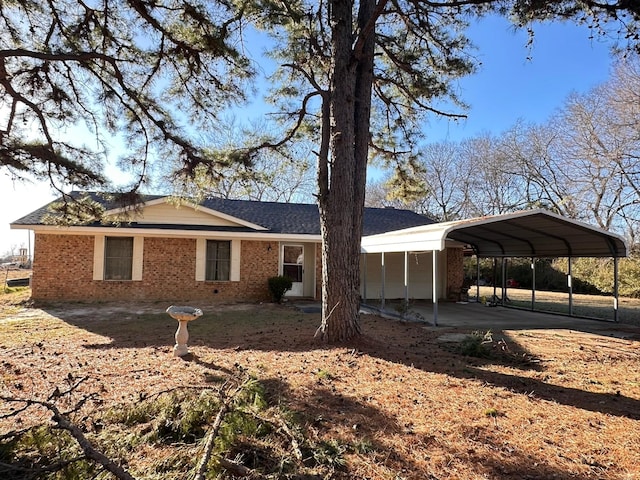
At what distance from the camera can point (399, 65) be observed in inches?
304

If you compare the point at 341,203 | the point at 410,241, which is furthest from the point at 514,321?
the point at 341,203

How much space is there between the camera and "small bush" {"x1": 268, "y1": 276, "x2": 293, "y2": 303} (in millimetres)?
13711

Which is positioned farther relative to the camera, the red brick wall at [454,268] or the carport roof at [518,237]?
the red brick wall at [454,268]

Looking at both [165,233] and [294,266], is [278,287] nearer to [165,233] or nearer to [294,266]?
[294,266]

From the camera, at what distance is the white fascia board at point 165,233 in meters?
12.2

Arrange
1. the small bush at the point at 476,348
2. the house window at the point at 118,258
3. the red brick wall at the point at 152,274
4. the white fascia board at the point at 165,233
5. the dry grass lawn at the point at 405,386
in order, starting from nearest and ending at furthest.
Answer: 1. the dry grass lawn at the point at 405,386
2. the small bush at the point at 476,348
3. the white fascia board at the point at 165,233
4. the red brick wall at the point at 152,274
5. the house window at the point at 118,258

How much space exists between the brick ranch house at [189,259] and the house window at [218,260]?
3cm

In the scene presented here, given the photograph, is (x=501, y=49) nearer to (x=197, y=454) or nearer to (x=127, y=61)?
(x=127, y=61)

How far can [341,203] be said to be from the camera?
6.53 metres

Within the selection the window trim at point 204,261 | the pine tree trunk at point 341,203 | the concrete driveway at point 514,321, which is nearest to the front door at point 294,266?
the window trim at point 204,261

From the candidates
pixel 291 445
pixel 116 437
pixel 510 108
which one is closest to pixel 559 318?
pixel 291 445

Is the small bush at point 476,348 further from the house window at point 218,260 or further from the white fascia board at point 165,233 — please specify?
the house window at point 218,260

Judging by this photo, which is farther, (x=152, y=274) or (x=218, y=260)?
(x=218, y=260)

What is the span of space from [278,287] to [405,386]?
929 centimetres
